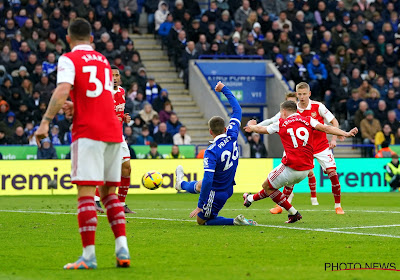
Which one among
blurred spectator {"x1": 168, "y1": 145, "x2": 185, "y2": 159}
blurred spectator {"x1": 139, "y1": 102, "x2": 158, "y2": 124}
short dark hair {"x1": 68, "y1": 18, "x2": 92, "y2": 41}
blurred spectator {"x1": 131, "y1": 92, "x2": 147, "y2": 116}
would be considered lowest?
blurred spectator {"x1": 168, "y1": 145, "x2": 185, "y2": 159}

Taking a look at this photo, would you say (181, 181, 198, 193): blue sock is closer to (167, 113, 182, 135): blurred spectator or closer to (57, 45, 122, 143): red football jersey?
(57, 45, 122, 143): red football jersey

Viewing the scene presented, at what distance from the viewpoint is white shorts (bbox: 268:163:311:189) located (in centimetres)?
1278

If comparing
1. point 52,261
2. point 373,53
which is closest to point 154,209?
point 52,261

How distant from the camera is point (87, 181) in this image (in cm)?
767

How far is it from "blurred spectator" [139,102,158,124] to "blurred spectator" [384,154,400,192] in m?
7.56

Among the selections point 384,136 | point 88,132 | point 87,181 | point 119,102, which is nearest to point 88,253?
point 87,181

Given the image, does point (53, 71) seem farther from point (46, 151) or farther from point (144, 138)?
point (46, 151)

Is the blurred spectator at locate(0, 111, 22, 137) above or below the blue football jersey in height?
above

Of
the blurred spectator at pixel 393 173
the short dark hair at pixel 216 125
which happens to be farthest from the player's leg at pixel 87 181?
the blurred spectator at pixel 393 173

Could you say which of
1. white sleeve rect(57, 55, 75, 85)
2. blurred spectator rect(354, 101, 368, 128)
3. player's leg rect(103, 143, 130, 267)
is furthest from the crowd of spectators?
white sleeve rect(57, 55, 75, 85)

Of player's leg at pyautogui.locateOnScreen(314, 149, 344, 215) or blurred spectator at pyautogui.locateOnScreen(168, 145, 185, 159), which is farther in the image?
blurred spectator at pyautogui.locateOnScreen(168, 145, 185, 159)

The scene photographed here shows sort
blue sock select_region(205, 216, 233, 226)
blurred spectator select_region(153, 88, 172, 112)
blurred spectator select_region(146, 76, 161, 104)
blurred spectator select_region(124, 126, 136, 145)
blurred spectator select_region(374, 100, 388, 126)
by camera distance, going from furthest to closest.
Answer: blurred spectator select_region(374, 100, 388, 126) → blurred spectator select_region(146, 76, 161, 104) → blurred spectator select_region(153, 88, 172, 112) → blurred spectator select_region(124, 126, 136, 145) → blue sock select_region(205, 216, 233, 226)

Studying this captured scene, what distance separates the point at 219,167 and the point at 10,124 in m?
14.8

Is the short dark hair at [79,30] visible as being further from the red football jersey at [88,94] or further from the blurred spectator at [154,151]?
the blurred spectator at [154,151]
